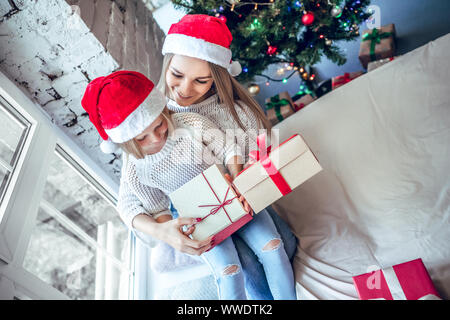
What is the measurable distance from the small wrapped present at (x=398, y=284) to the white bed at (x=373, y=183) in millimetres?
132

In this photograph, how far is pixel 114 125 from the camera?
1014 mm

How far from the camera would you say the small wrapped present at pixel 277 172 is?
1039 mm

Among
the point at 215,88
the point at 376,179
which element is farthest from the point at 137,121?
the point at 376,179

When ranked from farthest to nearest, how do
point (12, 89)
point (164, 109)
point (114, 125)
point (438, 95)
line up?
point (438, 95) < point (12, 89) < point (164, 109) < point (114, 125)

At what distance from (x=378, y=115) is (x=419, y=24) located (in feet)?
3.82

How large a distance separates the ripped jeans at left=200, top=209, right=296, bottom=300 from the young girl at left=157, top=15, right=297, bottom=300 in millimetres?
78

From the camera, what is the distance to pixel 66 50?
129 centimetres

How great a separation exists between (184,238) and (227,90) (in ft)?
2.01

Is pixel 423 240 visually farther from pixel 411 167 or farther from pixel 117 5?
pixel 117 5

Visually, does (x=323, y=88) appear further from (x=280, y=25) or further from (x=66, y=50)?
(x=66, y=50)

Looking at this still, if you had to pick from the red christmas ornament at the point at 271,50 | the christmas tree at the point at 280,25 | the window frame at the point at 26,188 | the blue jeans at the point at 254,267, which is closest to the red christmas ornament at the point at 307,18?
the christmas tree at the point at 280,25
